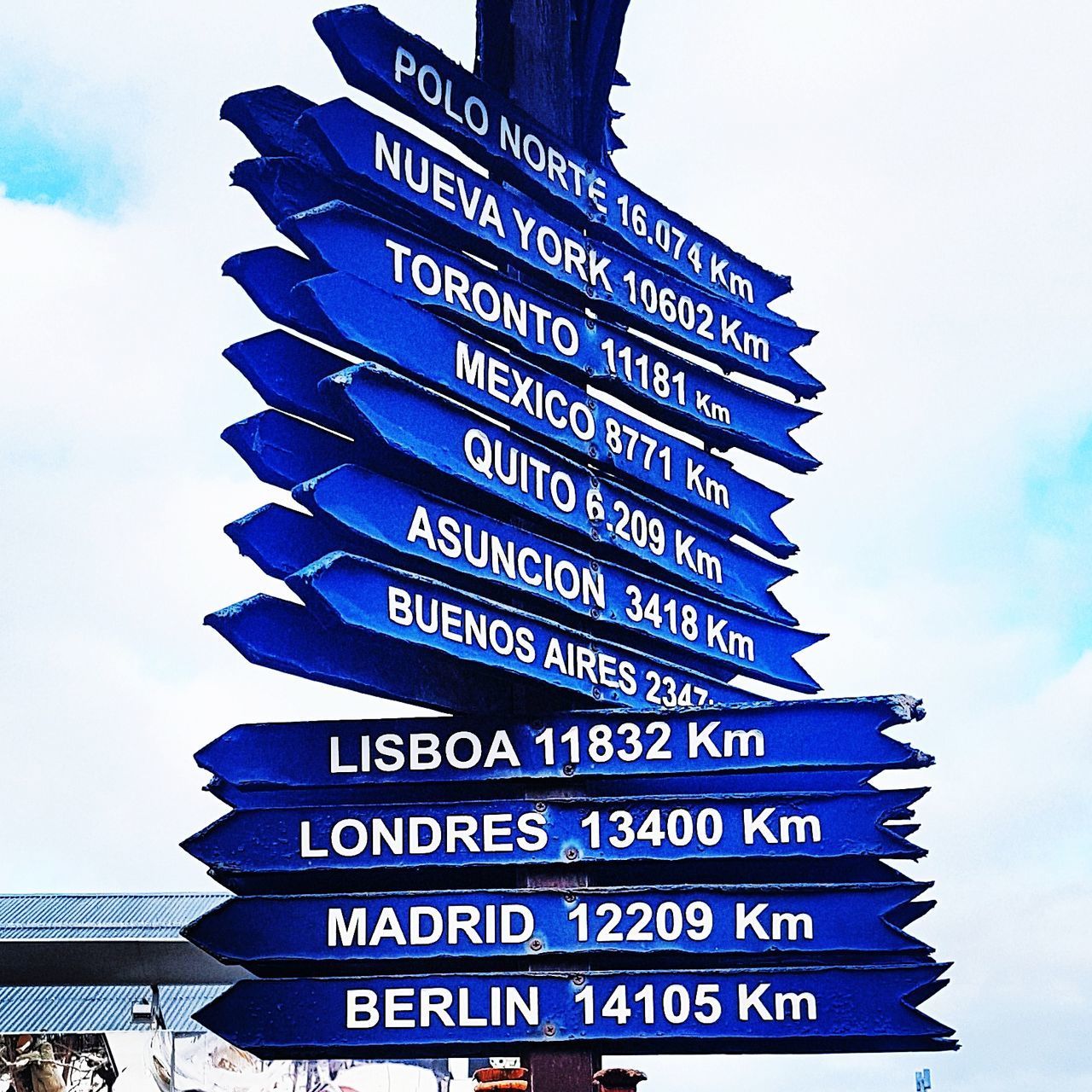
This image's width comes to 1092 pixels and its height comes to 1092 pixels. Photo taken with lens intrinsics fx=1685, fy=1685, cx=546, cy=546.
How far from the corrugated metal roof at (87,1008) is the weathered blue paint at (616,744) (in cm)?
1969

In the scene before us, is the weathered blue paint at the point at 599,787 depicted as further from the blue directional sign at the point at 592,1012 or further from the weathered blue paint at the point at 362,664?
the blue directional sign at the point at 592,1012

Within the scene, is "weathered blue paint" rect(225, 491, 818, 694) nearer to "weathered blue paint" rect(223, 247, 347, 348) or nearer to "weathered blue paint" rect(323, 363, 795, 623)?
"weathered blue paint" rect(323, 363, 795, 623)

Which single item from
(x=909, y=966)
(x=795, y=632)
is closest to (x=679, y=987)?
(x=909, y=966)

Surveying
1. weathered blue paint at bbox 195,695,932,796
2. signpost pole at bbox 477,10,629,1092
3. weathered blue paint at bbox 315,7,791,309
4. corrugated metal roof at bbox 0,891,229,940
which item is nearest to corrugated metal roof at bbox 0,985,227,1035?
corrugated metal roof at bbox 0,891,229,940

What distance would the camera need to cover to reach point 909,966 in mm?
6188

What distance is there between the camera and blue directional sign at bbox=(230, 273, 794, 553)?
20.6 feet

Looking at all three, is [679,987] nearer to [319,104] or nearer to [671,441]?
[671,441]

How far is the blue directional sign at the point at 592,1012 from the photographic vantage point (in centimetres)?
595

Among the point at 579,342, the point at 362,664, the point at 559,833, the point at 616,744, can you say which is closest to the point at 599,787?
the point at 616,744

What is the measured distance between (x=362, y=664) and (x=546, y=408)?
1415 mm

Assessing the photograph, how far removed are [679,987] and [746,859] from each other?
1.78ft

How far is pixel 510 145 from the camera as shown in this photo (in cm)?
721

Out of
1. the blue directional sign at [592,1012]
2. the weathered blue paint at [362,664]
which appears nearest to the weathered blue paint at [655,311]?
the weathered blue paint at [362,664]

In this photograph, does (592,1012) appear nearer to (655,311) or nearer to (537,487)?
(537,487)
